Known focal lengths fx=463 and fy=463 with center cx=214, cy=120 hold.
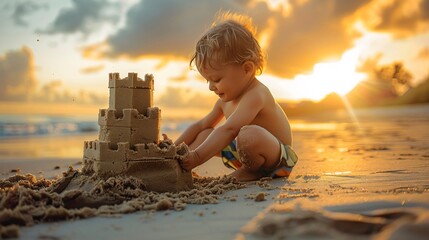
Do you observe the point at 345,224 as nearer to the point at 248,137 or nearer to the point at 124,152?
the point at 124,152

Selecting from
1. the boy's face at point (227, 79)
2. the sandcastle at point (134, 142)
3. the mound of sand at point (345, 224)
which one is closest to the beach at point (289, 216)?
the mound of sand at point (345, 224)

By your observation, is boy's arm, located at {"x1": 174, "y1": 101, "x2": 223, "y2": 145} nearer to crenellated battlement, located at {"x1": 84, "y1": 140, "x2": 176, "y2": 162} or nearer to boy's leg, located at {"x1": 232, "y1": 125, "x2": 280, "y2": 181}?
boy's leg, located at {"x1": 232, "y1": 125, "x2": 280, "y2": 181}

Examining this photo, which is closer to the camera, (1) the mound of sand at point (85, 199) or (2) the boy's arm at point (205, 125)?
(1) the mound of sand at point (85, 199)

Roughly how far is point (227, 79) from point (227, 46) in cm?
28

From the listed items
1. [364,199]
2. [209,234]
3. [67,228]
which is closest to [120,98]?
[67,228]

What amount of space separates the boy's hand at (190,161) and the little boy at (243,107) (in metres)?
0.09

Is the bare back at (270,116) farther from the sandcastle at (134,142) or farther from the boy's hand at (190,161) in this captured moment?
the sandcastle at (134,142)

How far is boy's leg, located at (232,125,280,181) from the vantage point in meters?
3.69

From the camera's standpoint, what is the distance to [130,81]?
125 inches

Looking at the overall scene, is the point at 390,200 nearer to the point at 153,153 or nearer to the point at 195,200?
the point at 195,200

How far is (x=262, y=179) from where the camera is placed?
12.6 ft

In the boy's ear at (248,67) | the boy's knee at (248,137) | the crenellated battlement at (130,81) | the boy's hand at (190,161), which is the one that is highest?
the boy's ear at (248,67)

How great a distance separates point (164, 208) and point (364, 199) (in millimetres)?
1118

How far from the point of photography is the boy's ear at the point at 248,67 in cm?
405
